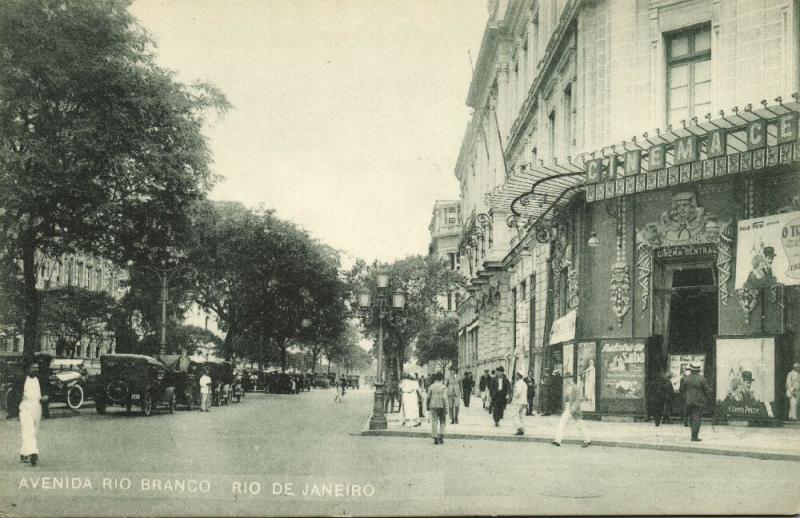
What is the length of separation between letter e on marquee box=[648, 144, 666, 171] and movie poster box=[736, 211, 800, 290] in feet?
7.51

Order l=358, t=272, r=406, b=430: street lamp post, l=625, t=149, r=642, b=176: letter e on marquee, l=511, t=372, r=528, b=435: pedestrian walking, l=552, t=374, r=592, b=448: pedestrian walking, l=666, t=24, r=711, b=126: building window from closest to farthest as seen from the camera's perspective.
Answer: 1. l=552, t=374, r=592, b=448: pedestrian walking
2. l=511, t=372, r=528, b=435: pedestrian walking
3. l=625, t=149, r=642, b=176: letter e on marquee
4. l=666, t=24, r=711, b=126: building window
5. l=358, t=272, r=406, b=430: street lamp post

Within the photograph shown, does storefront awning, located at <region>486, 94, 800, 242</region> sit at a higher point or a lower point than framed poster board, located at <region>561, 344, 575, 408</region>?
higher

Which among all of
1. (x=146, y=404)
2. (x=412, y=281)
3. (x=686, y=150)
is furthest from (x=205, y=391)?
(x=412, y=281)

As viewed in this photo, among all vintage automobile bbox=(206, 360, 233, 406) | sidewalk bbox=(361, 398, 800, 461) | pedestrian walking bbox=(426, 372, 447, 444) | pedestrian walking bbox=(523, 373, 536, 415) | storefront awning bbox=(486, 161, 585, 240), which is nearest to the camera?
sidewalk bbox=(361, 398, 800, 461)

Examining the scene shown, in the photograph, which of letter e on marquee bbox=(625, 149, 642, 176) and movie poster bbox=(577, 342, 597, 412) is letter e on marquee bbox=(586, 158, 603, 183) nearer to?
letter e on marquee bbox=(625, 149, 642, 176)

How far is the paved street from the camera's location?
9.89m

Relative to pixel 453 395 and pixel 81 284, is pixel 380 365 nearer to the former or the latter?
pixel 453 395

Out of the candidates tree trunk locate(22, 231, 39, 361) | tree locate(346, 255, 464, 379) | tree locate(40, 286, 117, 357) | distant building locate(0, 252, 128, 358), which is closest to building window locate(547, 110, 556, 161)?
tree trunk locate(22, 231, 39, 361)

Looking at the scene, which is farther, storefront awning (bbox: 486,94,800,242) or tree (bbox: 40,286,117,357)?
tree (bbox: 40,286,117,357)

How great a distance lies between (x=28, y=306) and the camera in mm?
23906

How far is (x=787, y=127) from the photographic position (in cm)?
1719

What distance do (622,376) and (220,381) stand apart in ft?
58.9

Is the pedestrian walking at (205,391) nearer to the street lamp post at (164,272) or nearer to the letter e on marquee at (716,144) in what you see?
the street lamp post at (164,272)

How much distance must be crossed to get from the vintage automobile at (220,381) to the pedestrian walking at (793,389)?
20.7 m
